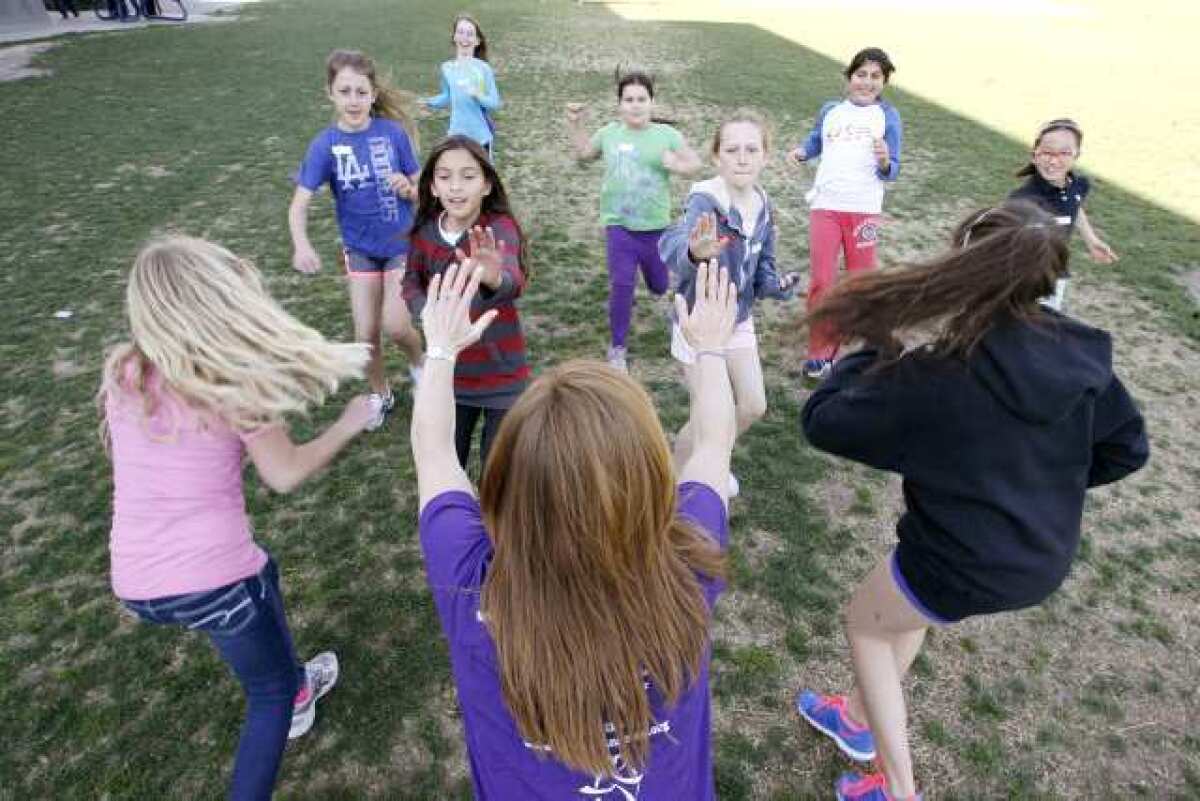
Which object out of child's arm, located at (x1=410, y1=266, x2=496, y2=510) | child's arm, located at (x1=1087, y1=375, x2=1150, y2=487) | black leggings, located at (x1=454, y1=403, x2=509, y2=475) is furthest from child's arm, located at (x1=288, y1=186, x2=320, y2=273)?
child's arm, located at (x1=1087, y1=375, x2=1150, y2=487)

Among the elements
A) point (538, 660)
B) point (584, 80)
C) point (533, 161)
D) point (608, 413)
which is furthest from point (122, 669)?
point (584, 80)

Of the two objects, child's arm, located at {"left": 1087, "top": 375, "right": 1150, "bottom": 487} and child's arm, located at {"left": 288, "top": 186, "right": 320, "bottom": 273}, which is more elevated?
child's arm, located at {"left": 1087, "top": 375, "right": 1150, "bottom": 487}

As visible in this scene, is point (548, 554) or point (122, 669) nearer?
point (548, 554)

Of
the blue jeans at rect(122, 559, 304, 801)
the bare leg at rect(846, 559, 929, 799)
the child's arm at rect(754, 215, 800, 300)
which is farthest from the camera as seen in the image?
the child's arm at rect(754, 215, 800, 300)

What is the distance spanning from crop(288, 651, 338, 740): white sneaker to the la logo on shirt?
2338 mm

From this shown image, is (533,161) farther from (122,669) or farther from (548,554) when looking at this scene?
(548,554)

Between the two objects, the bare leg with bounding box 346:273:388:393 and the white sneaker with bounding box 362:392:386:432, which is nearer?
the bare leg with bounding box 346:273:388:393

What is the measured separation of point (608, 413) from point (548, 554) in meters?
0.25

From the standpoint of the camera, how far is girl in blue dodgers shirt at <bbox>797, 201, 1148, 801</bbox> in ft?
5.26

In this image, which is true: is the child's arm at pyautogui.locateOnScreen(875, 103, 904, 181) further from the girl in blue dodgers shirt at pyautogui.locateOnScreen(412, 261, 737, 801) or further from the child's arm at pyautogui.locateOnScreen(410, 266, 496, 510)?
the girl in blue dodgers shirt at pyautogui.locateOnScreen(412, 261, 737, 801)

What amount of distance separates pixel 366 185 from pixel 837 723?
11.0 ft

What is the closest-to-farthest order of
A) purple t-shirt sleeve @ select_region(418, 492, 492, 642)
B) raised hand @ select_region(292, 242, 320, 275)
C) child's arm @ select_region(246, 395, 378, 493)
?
purple t-shirt sleeve @ select_region(418, 492, 492, 642)
child's arm @ select_region(246, 395, 378, 493)
raised hand @ select_region(292, 242, 320, 275)

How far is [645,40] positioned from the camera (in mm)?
16938

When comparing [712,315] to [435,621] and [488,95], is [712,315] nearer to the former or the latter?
[435,621]
